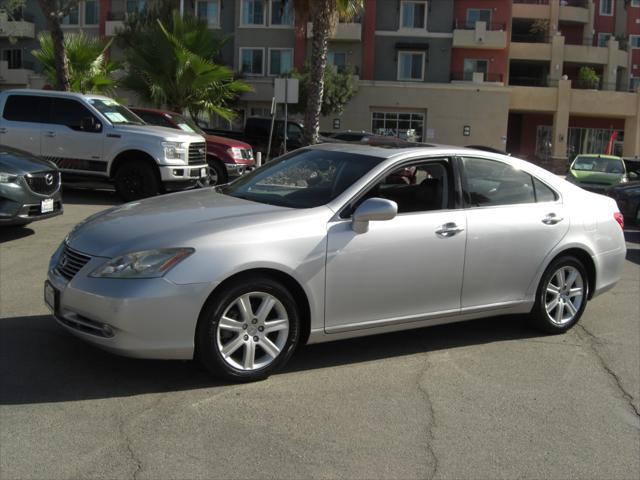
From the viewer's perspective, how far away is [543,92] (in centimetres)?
4525

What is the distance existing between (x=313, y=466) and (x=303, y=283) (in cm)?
136

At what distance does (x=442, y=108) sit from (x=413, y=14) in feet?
20.1

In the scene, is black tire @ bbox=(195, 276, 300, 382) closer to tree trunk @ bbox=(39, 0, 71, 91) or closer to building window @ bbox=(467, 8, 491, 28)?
tree trunk @ bbox=(39, 0, 71, 91)

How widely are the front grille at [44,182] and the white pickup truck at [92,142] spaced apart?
3705 mm

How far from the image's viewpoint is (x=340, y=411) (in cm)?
425

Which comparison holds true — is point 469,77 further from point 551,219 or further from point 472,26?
point 551,219

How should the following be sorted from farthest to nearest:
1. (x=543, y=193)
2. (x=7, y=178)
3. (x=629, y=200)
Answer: (x=629, y=200) → (x=7, y=178) → (x=543, y=193)

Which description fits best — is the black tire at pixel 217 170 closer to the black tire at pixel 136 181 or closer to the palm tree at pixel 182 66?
the black tire at pixel 136 181

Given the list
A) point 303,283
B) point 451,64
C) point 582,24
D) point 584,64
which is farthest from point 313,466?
point 582,24

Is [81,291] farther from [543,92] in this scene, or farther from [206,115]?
[543,92]

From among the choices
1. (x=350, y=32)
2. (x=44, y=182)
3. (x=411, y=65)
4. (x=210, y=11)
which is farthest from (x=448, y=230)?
(x=210, y=11)

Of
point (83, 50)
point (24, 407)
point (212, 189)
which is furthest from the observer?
point (83, 50)

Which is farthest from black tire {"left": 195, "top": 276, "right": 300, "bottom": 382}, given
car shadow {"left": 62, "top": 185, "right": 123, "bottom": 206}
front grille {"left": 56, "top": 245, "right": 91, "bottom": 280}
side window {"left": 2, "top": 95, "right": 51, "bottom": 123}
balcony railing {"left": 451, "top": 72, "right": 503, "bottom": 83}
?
balcony railing {"left": 451, "top": 72, "right": 503, "bottom": 83}

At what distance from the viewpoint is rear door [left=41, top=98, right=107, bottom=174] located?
12852mm
